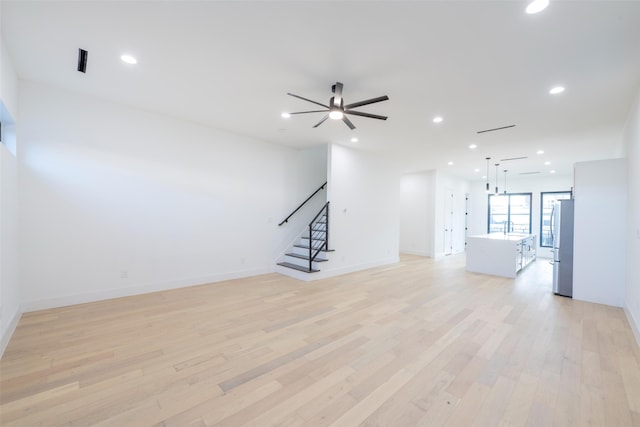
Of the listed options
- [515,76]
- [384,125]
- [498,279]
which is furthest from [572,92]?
[498,279]

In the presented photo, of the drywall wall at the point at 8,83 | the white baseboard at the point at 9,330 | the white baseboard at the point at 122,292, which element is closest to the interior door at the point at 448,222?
the white baseboard at the point at 122,292

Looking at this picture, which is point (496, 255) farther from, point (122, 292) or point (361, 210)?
point (122, 292)

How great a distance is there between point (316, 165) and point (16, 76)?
540 cm

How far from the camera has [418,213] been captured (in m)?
9.63

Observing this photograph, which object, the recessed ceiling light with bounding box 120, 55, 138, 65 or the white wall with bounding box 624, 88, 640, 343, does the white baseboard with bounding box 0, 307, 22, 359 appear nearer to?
the recessed ceiling light with bounding box 120, 55, 138, 65

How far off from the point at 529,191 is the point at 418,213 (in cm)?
466

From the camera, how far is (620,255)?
425 cm

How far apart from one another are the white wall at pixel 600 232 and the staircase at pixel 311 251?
14.8 feet

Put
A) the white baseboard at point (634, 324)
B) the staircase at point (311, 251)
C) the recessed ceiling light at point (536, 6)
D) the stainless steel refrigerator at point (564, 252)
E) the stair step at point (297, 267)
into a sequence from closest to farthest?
the recessed ceiling light at point (536, 6) → the white baseboard at point (634, 324) → the stainless steel refrigerator at point (564, 252) → the stair step at point (297, 267) → the staircase at point (311, 251)

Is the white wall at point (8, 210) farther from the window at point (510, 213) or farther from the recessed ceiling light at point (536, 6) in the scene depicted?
the window at point (510, 213)

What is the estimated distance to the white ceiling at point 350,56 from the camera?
2.17m

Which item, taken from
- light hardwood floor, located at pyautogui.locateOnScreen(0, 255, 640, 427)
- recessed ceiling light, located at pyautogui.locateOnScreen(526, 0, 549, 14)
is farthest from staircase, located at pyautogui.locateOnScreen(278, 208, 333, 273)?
recessed ceiling light, located at pyautogui.locateOnScreen(526, 0, 549, 14)

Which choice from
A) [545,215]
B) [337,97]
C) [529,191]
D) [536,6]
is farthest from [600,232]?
[529,191]

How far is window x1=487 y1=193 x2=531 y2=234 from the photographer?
1044cm
